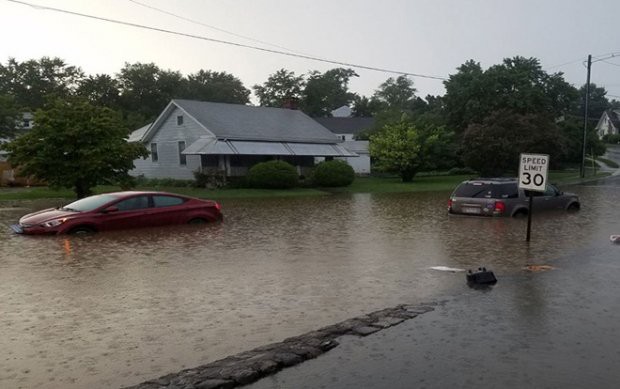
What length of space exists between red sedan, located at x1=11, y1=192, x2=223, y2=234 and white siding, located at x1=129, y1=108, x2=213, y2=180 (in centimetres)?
2004

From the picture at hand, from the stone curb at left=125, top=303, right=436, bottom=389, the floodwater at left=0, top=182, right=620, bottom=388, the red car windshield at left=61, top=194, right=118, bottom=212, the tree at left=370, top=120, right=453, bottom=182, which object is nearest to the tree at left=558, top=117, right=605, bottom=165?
the tree at left=370, top=120, right=453, bottom=182

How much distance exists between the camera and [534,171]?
12727mm

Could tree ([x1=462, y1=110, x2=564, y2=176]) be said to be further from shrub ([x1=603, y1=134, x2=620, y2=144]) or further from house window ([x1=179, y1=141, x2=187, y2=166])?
shrub ([x1=603, y1=134, x2=620, y2=144])

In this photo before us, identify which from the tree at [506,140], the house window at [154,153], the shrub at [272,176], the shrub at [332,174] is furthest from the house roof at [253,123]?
the tree at [506,140]

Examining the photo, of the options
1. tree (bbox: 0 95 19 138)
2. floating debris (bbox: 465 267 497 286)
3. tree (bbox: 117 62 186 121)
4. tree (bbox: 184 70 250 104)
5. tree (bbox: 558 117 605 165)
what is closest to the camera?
floating debris (bbox: 465 267 497 286)

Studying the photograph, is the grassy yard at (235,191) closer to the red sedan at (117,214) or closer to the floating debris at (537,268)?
the red sedan at (117,214)

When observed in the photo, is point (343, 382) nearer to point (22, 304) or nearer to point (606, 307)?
point (606, 307)

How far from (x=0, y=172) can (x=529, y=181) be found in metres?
35.3

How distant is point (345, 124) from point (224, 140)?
45206mm

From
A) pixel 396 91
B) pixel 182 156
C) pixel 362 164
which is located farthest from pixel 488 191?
pixel 396 91

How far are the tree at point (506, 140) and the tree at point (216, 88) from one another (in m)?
54.0

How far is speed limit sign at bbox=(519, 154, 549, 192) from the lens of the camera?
12.6 metres

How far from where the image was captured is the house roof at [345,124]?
258 feet

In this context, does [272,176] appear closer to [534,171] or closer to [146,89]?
[534,171]
